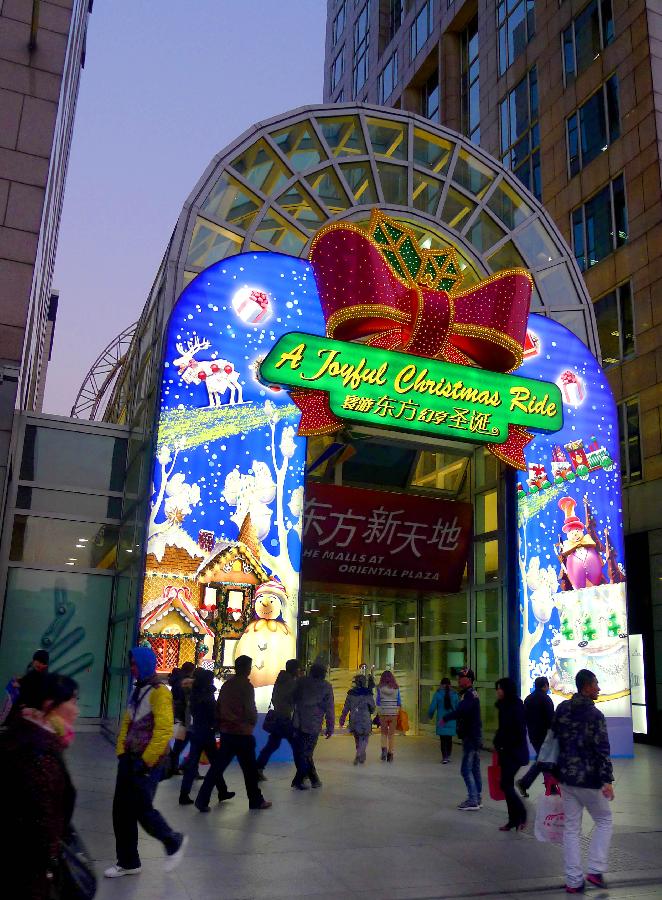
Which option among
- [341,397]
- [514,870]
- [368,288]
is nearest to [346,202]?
[368,288]

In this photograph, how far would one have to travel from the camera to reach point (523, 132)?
29.9 meters

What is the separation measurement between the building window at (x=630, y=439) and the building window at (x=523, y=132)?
9.81 metres

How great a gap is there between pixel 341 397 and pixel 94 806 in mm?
7580

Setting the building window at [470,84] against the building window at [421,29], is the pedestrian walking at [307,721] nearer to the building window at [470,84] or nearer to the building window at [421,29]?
the building window at [470,84]

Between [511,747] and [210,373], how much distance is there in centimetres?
782

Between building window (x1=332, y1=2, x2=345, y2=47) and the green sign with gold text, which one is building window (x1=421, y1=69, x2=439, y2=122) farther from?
the green sign with gold text

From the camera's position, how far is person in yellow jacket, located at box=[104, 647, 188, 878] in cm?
601

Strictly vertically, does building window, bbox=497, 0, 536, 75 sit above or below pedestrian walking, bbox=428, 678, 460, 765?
above

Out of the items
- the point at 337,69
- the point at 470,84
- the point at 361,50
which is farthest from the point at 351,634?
the point at 337,69

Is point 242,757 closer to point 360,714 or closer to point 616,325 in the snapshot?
point 360,714

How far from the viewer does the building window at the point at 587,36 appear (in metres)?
25.3

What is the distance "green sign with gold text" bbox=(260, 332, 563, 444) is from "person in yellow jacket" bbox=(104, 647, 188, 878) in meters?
7.94

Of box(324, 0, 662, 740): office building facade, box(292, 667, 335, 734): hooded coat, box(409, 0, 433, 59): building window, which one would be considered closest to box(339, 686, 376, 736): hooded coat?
box(292, 667, 335, 734): hooded coat

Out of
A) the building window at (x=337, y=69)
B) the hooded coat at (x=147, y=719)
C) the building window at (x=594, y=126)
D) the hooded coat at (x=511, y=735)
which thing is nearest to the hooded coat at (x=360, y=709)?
the hooded coat at (x=511, y=735)
